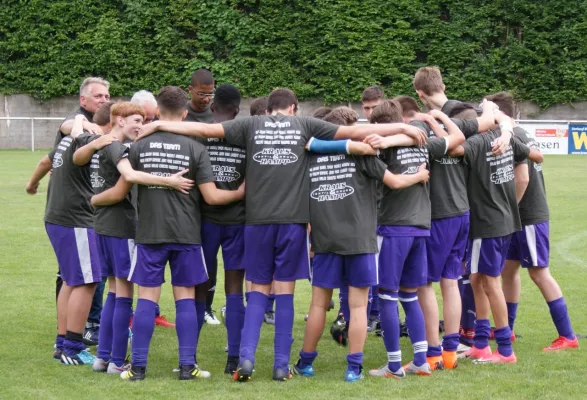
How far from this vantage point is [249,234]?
6793 mm

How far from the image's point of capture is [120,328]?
6.72m

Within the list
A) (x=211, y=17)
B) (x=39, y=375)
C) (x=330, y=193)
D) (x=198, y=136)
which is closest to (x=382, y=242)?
(x=330, y=193)

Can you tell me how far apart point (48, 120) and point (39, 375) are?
102 ft

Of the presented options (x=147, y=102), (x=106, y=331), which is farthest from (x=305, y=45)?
(x=106, y=331)

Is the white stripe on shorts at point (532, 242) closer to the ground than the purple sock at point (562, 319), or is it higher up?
higher up

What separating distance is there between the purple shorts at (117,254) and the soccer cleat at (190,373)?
2.78 feet

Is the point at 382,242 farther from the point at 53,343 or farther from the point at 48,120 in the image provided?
the point at 48,120

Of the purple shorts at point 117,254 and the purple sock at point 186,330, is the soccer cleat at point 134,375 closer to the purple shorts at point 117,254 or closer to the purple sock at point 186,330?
the purple sock at point 186,330

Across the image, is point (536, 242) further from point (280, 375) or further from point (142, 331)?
point (142, 331)

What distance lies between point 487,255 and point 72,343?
3.50 meters

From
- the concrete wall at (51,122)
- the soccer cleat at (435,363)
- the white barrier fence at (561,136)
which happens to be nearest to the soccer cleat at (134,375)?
the soccer cleat at (435,363)

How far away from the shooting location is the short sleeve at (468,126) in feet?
24.1

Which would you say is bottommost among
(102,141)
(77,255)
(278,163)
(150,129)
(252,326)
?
(252,326)

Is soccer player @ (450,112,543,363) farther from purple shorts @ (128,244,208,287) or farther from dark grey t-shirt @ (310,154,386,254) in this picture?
purple shorts @ (128,244,208,287)
